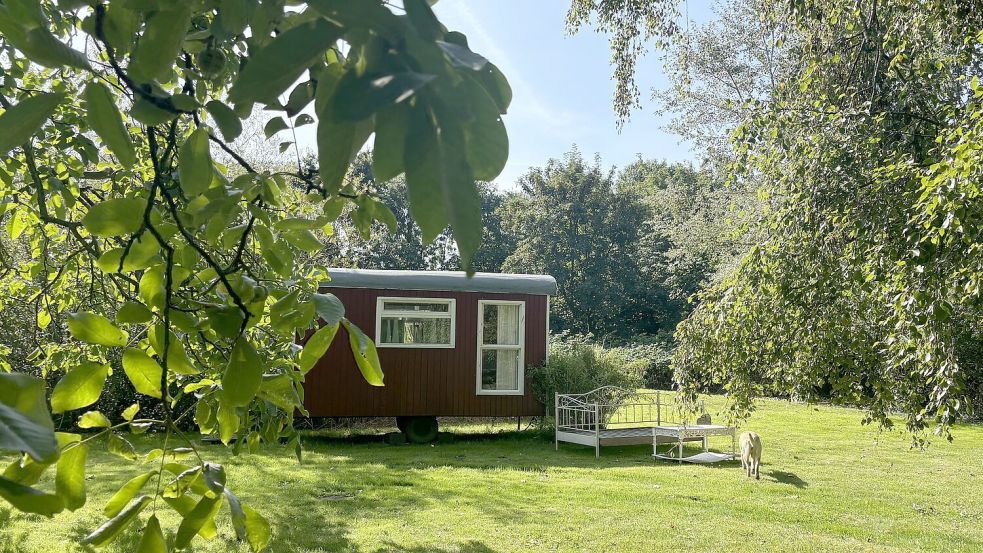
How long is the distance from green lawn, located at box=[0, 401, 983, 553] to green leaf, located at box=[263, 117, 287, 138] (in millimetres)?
4295

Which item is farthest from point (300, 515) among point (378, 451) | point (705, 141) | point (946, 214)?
point (705, 141)

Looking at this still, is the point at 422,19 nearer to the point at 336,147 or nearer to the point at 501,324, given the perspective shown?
the point at 336,147

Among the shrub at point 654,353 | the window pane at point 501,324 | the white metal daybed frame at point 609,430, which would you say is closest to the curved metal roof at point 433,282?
the window pane at point 501,324

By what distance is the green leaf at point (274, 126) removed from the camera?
0.79 m

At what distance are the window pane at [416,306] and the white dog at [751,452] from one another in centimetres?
409

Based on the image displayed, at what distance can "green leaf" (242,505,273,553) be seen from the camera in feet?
2.40

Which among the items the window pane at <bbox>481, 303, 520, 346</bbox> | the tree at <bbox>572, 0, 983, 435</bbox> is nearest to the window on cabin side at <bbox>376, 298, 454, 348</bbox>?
the window pane at <bbox>481, 303, 520, 346</bbox>

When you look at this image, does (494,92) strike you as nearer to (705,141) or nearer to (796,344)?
(796,344)

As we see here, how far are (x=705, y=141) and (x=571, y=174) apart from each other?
9577mm

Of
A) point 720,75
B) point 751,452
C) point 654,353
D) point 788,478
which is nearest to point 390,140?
point 751,452

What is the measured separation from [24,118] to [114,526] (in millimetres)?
368

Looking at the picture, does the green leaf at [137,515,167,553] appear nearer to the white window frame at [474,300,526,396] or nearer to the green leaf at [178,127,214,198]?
the green leaf at [178,127,214,198]

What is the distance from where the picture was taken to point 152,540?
2.14 feet

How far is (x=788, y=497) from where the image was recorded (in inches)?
251
